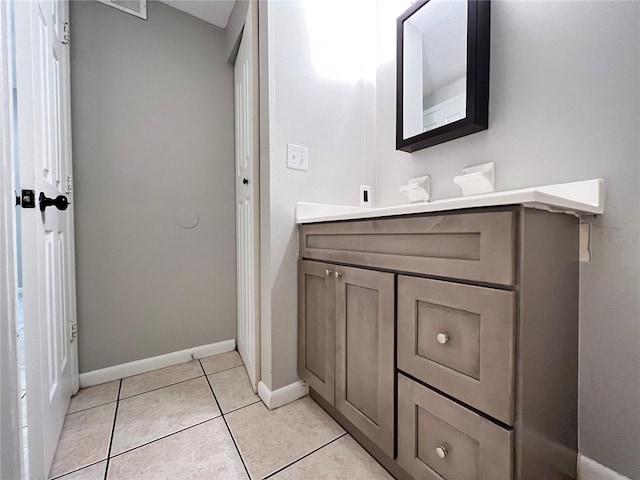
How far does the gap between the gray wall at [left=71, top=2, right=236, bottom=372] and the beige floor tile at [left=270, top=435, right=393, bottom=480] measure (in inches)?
43.5

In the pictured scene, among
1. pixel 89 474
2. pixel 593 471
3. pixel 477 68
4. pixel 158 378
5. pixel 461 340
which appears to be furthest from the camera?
pixel 158 378

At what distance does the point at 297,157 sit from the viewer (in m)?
1.30

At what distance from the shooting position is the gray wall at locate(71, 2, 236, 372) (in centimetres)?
143

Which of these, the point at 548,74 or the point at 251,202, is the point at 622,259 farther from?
the point at 251,202

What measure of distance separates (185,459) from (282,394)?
431 millimetres

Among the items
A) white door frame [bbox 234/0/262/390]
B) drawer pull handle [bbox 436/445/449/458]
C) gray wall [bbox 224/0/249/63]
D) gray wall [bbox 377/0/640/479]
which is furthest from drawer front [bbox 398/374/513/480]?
gray wall [bbox 224/0/249/63]

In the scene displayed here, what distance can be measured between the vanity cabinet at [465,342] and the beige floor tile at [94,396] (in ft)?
3.94

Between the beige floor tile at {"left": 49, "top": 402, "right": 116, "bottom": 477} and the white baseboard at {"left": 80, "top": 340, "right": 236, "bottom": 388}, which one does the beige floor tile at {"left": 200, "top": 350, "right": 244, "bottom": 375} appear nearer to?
the white baseboard at {"left": 80, "top": 340, "right": 236, "bottom": 388}

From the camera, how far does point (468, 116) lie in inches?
41.6

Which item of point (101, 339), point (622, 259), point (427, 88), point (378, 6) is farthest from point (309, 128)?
point (101, 339)

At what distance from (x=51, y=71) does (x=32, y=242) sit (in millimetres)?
777

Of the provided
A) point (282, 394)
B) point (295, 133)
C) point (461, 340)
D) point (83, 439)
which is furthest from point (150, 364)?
point (461, 340)

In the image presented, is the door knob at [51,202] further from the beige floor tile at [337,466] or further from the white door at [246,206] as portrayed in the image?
the beige floor tile at [337,466]

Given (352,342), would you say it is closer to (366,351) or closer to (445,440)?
(366,351)
